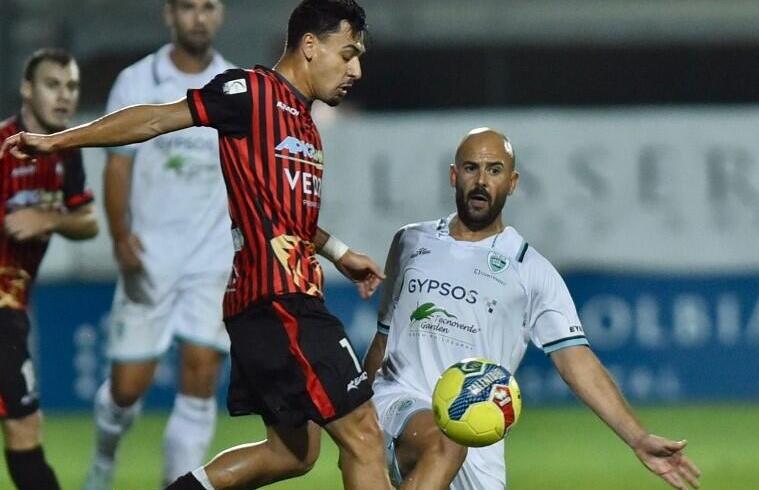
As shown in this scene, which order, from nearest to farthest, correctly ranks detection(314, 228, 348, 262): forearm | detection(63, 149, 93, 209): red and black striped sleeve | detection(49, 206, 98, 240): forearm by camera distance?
detection(314, 228, 348, 262): forearm → detection(49, 206, 98, 240): forearm → detection(63, 149, 93, 209): red and black striped sleeve

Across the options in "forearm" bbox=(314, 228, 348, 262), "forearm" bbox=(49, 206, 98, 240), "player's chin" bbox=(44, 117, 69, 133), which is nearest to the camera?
"forearm" bbox=(314, 228, 348, 262)

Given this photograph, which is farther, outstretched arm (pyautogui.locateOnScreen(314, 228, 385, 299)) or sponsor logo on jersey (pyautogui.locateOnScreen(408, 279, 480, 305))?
sponsor logo on jersey (pyautogui.locateOnScreen(408, 279, 480, 305))

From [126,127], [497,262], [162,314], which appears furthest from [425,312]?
[162,314]

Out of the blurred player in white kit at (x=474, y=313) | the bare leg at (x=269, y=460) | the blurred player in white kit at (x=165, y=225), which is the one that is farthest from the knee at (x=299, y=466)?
the blurred player in white kit at (x=165, y=225)

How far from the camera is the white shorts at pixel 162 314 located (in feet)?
25.7

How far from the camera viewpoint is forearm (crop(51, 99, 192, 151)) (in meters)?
5.41

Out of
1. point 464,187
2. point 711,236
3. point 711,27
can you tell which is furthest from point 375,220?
point 464,187

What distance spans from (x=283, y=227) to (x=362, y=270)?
0.49 meters

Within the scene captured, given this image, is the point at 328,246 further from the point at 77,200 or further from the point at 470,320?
the point at 77,200

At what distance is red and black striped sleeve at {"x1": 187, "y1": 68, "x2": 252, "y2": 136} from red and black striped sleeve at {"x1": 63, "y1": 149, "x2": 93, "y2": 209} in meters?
1.97

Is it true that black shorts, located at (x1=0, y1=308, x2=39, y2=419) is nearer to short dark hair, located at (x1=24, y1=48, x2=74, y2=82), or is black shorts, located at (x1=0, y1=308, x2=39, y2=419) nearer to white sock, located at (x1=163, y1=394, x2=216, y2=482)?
white sock, located at (x1=163, y1=394, x2=216, y2=482)

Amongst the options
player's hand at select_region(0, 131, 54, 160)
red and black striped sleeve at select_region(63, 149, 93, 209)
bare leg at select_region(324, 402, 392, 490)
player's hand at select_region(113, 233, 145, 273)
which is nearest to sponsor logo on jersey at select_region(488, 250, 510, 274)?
bare leg at select_region(324, 402, 392, 490)

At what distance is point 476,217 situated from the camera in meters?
6.34

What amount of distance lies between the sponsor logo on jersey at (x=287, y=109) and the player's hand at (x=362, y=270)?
0.61m
